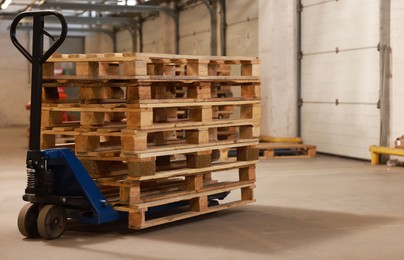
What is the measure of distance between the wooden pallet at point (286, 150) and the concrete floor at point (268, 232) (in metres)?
3.76

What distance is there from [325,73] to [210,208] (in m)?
7.37

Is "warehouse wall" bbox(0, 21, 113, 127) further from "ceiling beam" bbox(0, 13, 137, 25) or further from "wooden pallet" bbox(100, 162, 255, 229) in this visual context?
"wooden pallet" bbox(100, 162, 255, 229)

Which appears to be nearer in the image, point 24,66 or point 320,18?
point 320,18

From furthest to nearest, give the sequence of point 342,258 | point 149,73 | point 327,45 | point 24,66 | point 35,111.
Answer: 1. point 24,66
2. point 327,45
3. point 149,73
4. point 35,111
5. point 342,258

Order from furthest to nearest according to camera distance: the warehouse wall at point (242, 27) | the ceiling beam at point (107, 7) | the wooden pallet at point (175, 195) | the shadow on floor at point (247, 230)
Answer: the ceiling beam at point (107, 7) < the warehouse wall at point (242, 27) < the wooden pallet at point (175, 195) < the shadow on floor at point (247, 230)

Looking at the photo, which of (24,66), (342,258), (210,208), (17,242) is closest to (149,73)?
(210,208)

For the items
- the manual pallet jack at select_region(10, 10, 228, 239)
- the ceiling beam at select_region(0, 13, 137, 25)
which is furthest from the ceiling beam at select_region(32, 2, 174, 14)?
the manual pallet jack at select_region(10, 10, 228, 239)

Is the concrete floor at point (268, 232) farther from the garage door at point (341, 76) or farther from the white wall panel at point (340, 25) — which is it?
the white wall panel at point (340, 25)

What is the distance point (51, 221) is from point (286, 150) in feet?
26.7

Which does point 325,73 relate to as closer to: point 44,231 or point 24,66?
point 44,231

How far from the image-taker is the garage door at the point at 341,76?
12.5 meters

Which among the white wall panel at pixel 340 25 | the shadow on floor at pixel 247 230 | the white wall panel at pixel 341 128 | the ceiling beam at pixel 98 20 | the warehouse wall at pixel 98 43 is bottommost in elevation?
the shadow on floor at pixel 247 230

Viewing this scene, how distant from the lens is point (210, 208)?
713 centimetres

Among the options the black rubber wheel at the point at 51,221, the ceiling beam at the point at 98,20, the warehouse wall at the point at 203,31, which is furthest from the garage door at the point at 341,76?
the ceiling beam at the point at 98,20
